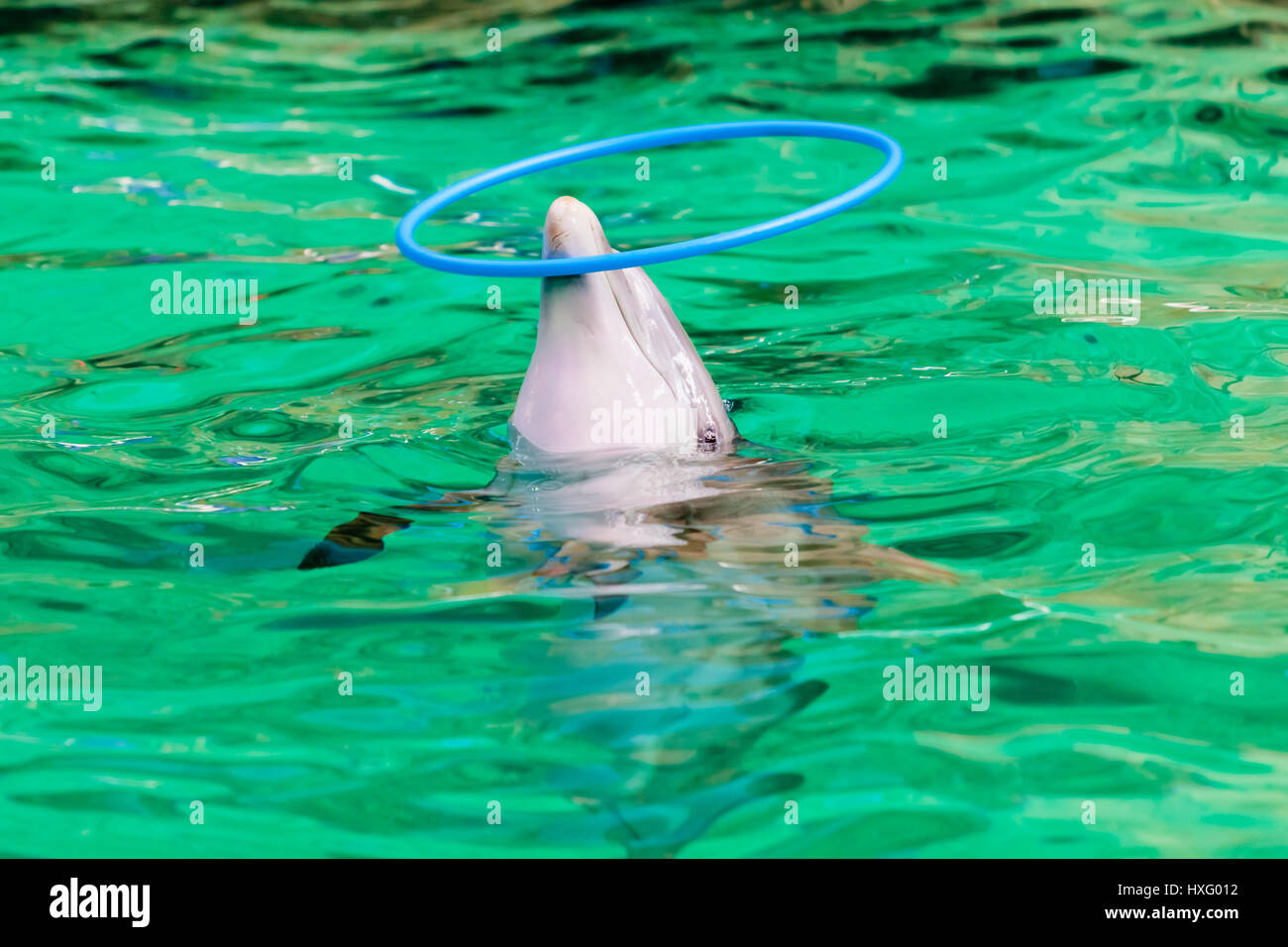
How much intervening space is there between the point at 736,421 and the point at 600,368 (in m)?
1.38

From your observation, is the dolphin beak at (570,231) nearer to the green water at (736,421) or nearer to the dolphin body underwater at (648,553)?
the dolphin body underwater at (648,553)

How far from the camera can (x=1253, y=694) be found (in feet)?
13.3

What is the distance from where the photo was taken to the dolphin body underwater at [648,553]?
149 inches

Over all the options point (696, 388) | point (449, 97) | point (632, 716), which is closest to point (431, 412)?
point (696, 388)

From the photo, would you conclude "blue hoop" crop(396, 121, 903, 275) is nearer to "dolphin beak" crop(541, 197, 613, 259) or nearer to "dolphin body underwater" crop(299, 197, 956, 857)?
"dolphin beak" crop(541, 197, 613, 259)

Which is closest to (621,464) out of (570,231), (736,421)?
(570,231)

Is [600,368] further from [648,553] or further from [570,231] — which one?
[648,553]

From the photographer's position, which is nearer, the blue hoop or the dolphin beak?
the blue hoop

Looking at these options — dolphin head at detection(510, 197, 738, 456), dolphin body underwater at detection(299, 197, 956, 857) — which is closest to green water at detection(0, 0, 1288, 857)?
dolphin body underwater at detection(299, 197, 956, 857)

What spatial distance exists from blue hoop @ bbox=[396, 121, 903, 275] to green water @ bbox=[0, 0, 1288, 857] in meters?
0.83

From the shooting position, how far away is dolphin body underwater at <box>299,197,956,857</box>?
3.80m

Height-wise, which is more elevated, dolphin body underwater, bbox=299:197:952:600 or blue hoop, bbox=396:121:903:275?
blue hoop, bbox=396:121:903:275

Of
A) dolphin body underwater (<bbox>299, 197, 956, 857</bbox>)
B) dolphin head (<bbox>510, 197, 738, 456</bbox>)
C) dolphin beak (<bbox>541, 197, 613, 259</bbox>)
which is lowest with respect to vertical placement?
dolphin body underwater (<bbox>299, 197, 956, 857</bbox>)

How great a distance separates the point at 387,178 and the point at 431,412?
4.30 m
